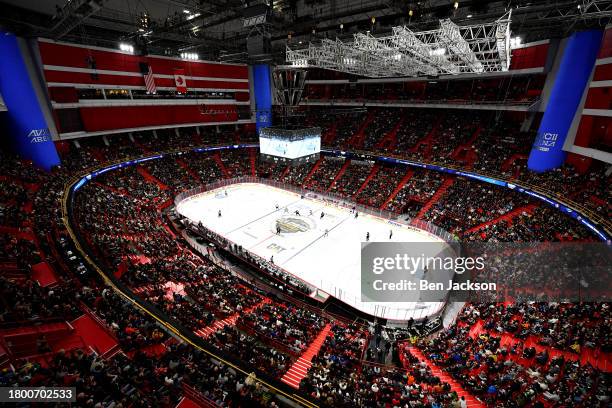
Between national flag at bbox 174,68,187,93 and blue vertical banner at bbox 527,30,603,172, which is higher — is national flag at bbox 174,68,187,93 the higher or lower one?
the higher one

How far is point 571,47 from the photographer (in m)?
20.6

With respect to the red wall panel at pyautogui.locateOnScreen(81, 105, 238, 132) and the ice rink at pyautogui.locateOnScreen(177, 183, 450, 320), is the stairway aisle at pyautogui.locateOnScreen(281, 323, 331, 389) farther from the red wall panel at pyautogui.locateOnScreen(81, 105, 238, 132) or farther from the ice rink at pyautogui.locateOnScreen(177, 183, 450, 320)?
the red wall panel at pyautogui.locateOnScreen(81, 105, 238, 132)

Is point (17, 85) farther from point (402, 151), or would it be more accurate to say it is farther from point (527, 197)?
point (527, 197)

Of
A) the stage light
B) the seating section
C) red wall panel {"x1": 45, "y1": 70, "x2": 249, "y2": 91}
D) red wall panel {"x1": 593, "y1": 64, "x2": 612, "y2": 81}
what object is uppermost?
the stage light

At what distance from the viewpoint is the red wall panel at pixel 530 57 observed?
85.2 ft

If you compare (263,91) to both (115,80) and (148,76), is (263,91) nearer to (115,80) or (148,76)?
(148,76)

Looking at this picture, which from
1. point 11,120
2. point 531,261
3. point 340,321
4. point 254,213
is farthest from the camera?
point 254,213

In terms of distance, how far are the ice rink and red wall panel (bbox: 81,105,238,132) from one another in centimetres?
1184

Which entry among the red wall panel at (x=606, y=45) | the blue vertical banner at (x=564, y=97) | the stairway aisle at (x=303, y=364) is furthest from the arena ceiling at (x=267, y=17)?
the stairway aisle at (x=303, y=364)

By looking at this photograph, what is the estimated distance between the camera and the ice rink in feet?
60.7

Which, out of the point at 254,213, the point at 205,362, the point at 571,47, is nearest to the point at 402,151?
the point at 571,47

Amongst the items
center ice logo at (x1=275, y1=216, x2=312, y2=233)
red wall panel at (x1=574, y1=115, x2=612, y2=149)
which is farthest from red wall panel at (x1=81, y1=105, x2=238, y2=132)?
red wall panel at (x1=574, y1=115, x2=612, y2=149)

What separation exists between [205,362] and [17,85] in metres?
26.0

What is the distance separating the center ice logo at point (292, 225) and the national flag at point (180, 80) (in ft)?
77.6
